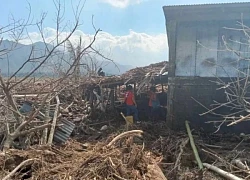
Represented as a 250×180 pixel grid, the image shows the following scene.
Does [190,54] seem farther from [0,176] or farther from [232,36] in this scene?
[0,176]

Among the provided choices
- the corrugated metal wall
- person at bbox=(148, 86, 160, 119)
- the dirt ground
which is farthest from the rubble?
the corrugated metal wall

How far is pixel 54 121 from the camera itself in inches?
314

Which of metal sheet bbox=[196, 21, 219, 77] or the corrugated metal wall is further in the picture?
metal sheet bbox=[196, 21, 219, 77]

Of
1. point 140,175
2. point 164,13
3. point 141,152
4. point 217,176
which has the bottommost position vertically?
point 217,176

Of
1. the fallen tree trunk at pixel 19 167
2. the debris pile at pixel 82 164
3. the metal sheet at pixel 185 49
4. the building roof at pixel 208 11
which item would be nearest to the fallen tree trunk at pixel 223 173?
the debris pile at pixel 82 164

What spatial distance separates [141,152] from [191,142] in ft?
13.3

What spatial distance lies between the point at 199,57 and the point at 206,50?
360 mm

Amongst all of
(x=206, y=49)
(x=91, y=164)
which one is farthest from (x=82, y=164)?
(x=206, y=49)

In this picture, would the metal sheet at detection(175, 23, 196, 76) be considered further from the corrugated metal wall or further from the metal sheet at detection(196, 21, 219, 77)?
the metal sheet at detection(196, 21, 219, 77)

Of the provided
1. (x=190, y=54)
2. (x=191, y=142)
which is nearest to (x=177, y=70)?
(x=190, y=54)

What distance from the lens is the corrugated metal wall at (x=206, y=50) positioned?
10.6 meters

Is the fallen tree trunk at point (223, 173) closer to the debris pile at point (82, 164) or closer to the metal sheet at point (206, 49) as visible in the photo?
the debris pile at point (82, 164)

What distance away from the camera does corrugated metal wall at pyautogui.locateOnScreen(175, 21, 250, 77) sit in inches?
417

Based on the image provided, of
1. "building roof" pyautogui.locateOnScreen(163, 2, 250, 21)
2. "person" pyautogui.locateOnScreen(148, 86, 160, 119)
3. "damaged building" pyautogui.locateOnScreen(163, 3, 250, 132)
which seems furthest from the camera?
"person" pyautogui.locateOnScreen(148, 86, 160, 119)
